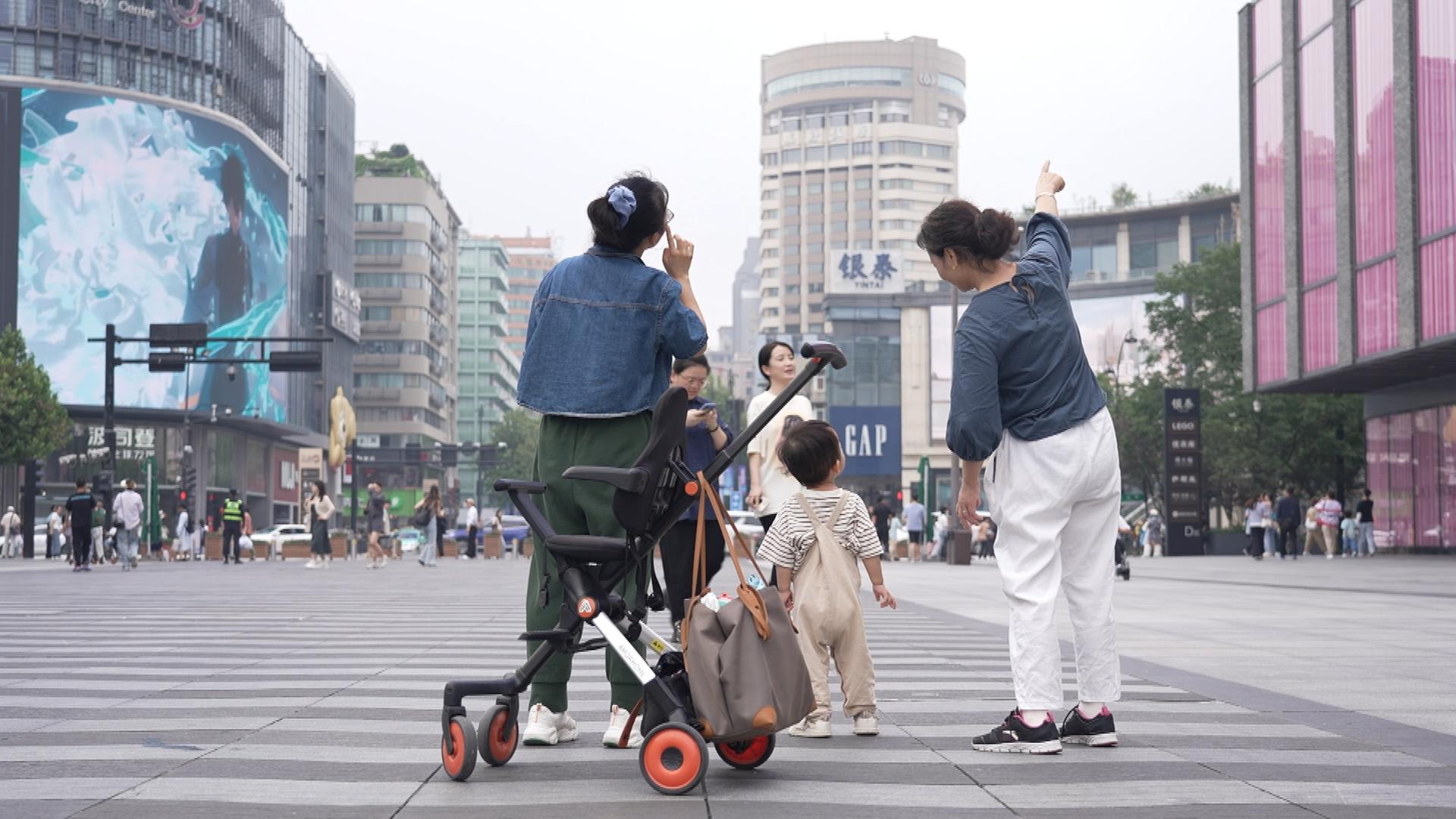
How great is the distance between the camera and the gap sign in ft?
171

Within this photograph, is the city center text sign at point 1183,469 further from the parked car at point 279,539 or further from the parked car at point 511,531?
the parked car at point 511,531

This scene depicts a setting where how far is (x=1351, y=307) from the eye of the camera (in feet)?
120

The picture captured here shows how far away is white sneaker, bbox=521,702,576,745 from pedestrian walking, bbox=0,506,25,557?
1794 inches

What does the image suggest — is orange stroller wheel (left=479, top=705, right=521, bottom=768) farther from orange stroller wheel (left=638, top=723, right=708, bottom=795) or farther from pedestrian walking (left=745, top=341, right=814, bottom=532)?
pedestrian walking (left=745, top=341, right=814, bottom=532)

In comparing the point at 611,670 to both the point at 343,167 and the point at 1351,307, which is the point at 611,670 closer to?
the point at 1351,307

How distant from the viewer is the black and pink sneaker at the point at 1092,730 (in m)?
5.77

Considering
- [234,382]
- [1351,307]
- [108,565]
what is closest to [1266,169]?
[1351,307]

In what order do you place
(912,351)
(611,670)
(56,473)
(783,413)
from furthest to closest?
(912,351) < (56,473) < (783,413) < (611,670)

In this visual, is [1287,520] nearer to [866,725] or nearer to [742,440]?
[866,725]

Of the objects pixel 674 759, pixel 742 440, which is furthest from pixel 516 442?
pixel 674 759

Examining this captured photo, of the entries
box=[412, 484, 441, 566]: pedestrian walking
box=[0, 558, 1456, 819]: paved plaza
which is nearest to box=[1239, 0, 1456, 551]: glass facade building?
box=[412, 484, 441, 566]: pedestrian walking

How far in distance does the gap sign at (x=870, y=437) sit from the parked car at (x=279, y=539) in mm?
16887

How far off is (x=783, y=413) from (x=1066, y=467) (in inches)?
111

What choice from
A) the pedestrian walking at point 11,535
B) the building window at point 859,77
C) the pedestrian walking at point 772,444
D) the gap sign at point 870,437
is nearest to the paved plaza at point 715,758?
the pedestrian walking at point 772,444
